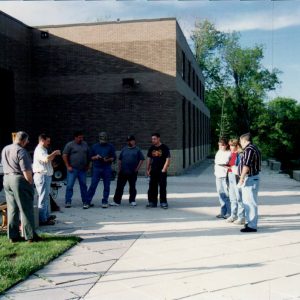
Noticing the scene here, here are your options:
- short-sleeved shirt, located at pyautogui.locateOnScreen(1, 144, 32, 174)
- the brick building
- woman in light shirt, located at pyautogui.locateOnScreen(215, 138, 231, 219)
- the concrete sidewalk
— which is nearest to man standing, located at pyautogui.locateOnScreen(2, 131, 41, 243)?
short-sleeved shirt, located at pyautogui.locateOnScreen(1, 144, 32, 174)

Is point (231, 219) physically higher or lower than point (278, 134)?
lower

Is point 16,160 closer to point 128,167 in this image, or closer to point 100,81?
point 128,167

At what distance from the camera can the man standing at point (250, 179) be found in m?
7.82

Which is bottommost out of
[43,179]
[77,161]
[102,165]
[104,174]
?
[104,174]

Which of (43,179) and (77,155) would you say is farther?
(77,155)

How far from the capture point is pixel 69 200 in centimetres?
1105

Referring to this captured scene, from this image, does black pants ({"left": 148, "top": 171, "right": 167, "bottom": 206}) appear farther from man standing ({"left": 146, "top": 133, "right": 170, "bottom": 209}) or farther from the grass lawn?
the grass lawn

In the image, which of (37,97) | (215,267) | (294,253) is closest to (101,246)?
(215,267)

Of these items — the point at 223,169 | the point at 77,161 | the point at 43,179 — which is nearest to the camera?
the point at 43,179

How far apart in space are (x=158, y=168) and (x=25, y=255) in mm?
5240

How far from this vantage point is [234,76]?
5759 cm

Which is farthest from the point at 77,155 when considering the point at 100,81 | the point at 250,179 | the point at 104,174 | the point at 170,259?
the point at 100,81

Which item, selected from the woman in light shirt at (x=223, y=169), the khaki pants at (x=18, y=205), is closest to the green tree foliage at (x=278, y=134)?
the woman in light shirt at (x=223, y=169)

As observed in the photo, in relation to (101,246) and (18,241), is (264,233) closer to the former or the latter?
(101,246)
